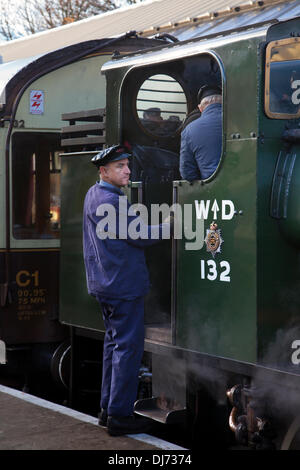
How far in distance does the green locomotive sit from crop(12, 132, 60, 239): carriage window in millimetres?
2341

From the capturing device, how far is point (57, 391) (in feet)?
25.4

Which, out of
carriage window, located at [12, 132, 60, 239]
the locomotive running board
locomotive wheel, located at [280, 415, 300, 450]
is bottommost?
the locomotive running board

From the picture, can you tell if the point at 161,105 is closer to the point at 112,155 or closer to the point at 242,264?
the point at 112,155

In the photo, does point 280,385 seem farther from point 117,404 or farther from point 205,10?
point 205,10

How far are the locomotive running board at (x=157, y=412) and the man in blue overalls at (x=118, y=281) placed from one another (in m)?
0.12

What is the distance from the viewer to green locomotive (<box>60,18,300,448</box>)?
13.9 feet

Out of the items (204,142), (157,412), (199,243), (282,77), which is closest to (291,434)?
(157,412)

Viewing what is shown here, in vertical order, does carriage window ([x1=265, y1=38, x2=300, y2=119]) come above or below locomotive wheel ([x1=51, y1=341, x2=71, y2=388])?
above

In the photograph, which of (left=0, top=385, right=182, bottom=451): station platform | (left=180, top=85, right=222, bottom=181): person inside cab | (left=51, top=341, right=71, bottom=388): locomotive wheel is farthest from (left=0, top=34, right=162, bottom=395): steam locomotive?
(left=180, top=85, right=222, bottom=181): person inside cab

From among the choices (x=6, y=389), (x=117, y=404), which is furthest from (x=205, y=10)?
(x=117, y=404)

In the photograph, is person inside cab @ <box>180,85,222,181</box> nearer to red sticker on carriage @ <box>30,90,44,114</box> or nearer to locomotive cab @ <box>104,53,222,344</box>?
locomotive cab @ <box>104,53,222,344</box>

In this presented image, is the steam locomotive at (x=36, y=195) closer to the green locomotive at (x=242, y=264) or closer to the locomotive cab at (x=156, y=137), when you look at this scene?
the locomotive cab at (x=156, y=137)

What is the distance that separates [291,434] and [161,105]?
252 centimetres
